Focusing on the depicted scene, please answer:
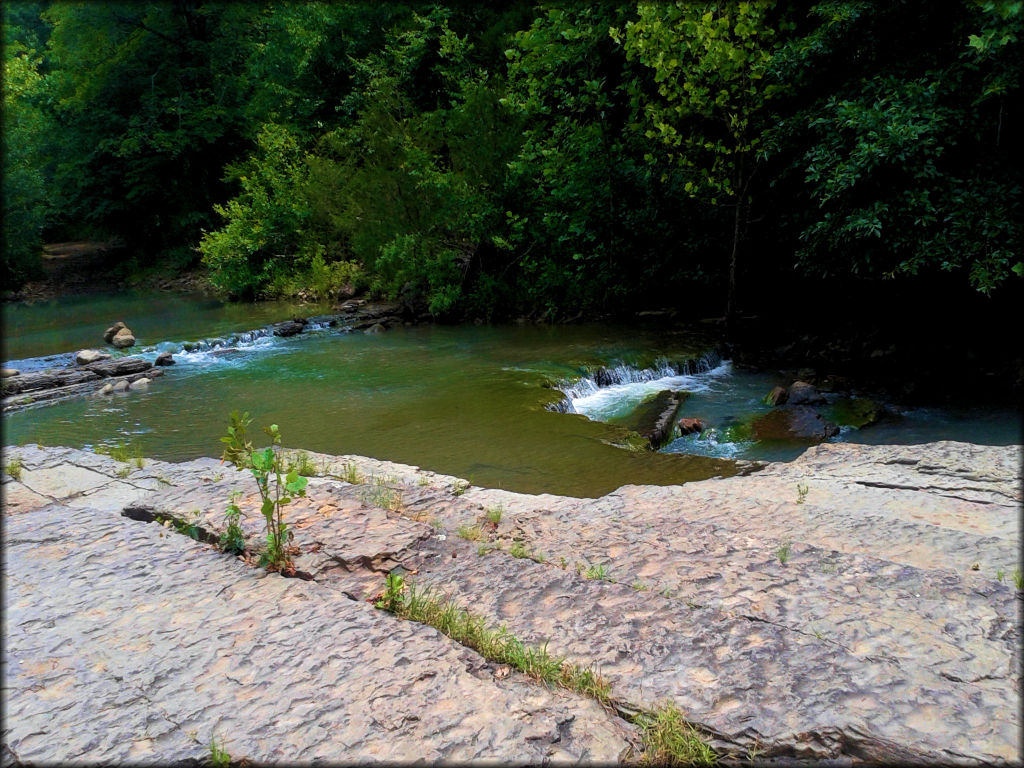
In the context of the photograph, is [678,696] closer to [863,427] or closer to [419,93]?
[863,427]

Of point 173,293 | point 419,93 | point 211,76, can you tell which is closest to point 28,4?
point 211,76

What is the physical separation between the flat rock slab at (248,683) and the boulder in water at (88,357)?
10765 millimetres

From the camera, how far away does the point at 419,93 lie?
21.9 metres

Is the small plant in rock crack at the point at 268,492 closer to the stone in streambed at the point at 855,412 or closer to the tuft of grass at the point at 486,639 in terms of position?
the tuft of grass at the point at 486,639

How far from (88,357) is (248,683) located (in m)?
12.5

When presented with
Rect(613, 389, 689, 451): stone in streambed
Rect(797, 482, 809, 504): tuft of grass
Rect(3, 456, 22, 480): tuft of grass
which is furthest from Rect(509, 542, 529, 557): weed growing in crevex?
Rect(3, 456, 22, 480): tuft of grass

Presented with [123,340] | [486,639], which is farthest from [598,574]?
[123,340]

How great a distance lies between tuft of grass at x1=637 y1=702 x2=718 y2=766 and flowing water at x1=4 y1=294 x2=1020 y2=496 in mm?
4076

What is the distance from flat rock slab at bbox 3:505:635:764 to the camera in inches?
88.7

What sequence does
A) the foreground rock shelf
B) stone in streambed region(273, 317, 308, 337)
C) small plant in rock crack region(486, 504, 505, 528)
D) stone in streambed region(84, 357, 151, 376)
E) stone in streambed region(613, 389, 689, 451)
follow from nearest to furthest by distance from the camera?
the foreground rock shelf, small plant in rock crack region(486, 504, 505, 528), stone in streambed region(613, 389, 689, 451), stone in streambed region(84, 357, 151, 376), stone in streambed region(273, 317, 308, 337)

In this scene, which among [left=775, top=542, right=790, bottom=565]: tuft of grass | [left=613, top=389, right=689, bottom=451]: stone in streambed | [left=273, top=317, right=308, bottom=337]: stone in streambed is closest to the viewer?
[left=775, top=542, right=790, bottom=565]: tuft of grass

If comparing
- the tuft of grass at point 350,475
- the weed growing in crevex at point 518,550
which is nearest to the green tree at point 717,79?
the tuft of grass at point 350,475

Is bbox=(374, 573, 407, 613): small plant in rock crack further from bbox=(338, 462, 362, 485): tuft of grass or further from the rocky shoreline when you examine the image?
the rocky shoreline

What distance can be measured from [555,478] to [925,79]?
6.50 meters
